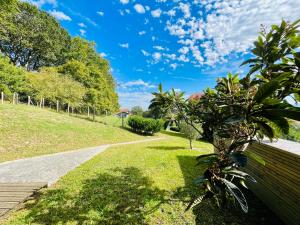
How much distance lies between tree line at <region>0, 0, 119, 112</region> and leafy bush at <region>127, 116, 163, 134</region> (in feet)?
19.4

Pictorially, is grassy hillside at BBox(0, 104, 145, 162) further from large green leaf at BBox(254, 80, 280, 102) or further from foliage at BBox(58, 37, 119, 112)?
large green leaf at BBox(254, 80, 280, 102)

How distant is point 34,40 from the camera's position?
3344cm

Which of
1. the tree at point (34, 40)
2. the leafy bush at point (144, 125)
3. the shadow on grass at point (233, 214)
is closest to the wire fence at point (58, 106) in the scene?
the leafy bush at point (144, 125)

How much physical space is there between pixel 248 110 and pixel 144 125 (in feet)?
66.9

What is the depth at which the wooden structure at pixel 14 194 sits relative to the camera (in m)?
3.91

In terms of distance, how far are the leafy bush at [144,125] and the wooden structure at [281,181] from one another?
16.7 meters

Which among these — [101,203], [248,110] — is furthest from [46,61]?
[248,110]

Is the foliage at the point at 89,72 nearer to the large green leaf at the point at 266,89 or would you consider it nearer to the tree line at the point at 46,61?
the tree line at the point at 46,61

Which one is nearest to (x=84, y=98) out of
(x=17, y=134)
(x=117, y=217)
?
(x=17, y=134)

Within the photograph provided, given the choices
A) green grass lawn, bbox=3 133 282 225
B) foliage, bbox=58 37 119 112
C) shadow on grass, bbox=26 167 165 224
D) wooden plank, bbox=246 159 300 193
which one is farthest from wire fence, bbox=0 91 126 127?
wooden plank, bbox=246 159 300 193

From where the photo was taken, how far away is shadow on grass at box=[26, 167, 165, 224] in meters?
3.94

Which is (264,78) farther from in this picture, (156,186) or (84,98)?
(84,98)

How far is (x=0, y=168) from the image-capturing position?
6.99m

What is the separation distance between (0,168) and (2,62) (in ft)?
58.9
